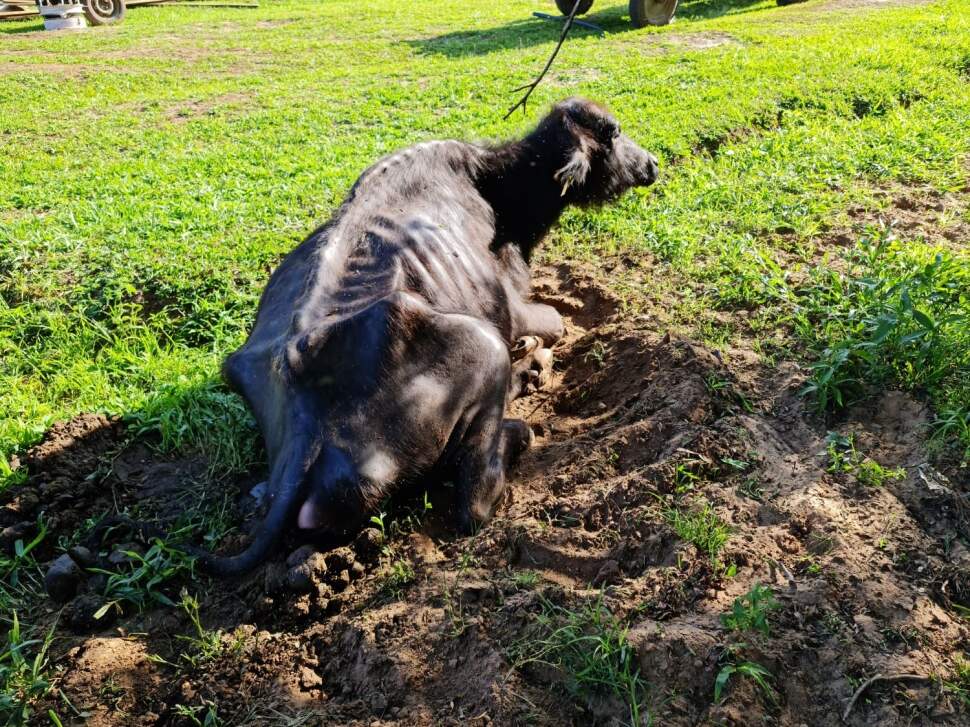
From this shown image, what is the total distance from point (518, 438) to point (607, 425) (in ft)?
1.52

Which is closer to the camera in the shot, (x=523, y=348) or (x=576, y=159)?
(x=523, y=348)

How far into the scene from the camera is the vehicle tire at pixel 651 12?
548 inches

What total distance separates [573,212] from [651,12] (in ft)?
31.8

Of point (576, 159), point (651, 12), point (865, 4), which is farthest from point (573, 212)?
point (865, 4)

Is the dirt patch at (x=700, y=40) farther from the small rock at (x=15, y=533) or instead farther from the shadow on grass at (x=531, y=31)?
the small rock at (x=15, y=533)

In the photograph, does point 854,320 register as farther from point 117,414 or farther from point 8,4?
point 8,4

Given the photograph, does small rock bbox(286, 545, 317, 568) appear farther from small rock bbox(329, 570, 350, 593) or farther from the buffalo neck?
the buffalo neck

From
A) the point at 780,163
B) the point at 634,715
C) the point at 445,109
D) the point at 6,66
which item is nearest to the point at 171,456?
the point at 634,715

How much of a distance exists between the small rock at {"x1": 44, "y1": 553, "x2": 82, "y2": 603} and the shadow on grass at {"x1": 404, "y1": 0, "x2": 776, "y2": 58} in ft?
37.6

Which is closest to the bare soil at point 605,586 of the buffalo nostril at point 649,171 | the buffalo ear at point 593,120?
the buffalo ear at point 593,120

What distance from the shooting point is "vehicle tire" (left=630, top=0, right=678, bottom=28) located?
13930 millimetres

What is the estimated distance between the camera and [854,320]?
13.1ft

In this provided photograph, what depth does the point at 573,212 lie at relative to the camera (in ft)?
20.7

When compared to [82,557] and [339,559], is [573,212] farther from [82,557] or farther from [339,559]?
[82,557]
